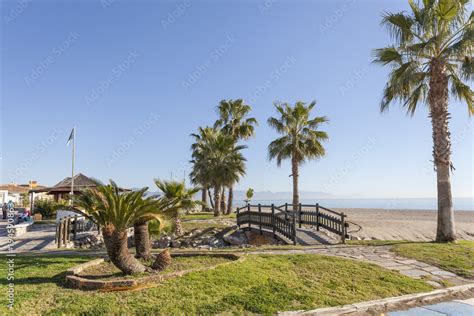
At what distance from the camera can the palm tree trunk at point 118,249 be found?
6.71 metres

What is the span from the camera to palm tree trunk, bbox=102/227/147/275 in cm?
671

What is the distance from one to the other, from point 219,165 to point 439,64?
771 inches

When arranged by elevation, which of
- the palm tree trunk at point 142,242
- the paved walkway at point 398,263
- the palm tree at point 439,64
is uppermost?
the palm tree at point 439,64

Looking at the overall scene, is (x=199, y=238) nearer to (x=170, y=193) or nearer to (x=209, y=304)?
(x=170, y=193)

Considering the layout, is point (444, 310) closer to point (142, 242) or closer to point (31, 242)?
point (142, 242)

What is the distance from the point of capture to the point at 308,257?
9227 mm

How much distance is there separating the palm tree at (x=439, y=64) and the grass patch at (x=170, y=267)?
31.8ft

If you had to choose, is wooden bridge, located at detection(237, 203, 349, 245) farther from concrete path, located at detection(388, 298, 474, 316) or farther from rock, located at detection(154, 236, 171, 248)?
concrete path, located at detection(388, 298, 474, 316)

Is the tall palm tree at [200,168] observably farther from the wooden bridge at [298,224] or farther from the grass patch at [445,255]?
the grass patch at [445,255]

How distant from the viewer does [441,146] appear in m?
13.2

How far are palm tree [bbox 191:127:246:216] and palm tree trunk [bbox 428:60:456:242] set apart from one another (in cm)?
1854

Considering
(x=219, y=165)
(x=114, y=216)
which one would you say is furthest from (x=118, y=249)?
(x=219, y=165)

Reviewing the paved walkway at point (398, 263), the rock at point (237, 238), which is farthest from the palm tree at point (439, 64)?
the rock at point (237, 238)

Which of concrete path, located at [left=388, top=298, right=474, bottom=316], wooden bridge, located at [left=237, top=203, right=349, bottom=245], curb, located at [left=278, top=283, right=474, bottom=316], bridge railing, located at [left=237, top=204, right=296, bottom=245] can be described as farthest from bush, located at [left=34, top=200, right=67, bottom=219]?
concrete path, located at [left=388, top=298, right=474, bottom=316]
